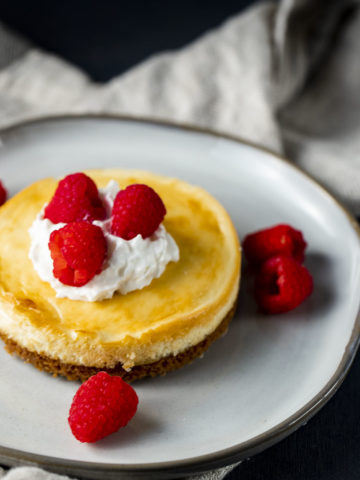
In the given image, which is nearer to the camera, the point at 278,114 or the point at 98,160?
the point at 98,160

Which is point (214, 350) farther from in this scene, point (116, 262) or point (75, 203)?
point (75, 203)

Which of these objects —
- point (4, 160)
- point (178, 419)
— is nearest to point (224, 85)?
point (4, 160)

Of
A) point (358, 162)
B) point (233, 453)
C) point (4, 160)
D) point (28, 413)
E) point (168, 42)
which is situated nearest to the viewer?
point (233, 453)

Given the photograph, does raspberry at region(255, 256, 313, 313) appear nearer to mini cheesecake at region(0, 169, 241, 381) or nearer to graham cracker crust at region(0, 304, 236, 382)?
mini cheesecake at region(0, 169, 241, 381)

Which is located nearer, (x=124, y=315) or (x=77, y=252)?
(x=77, y=252)

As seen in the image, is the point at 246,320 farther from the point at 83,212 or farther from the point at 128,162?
the point at 128,162

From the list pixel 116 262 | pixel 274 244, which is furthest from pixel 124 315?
pixel 274 244
